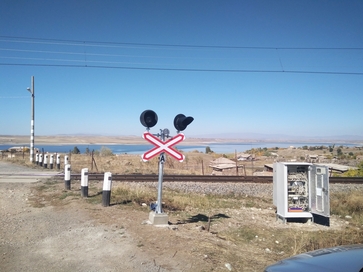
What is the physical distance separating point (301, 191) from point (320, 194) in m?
0.74

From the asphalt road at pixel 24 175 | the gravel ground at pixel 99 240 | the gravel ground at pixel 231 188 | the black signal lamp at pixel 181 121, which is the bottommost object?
the gravel ground at pixel 231 188

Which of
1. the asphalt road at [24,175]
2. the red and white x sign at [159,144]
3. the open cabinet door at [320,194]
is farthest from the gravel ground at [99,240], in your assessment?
the asphalt road at [24,175]

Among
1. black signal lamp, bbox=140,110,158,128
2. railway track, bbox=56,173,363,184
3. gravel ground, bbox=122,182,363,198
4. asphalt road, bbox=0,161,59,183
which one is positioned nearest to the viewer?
black signal lamp, bbox=140,110,158,128

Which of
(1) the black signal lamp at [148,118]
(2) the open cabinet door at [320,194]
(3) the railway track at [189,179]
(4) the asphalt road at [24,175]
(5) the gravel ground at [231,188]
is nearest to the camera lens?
(1) the black signal lamp at [148,118]

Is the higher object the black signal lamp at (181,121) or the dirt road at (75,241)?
the black signal lamp at (181,121)

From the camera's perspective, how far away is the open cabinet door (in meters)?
9.62

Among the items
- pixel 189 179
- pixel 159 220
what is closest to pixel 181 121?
pixel 159 220

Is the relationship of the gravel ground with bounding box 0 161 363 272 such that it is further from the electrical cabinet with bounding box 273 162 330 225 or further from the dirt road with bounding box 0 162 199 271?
the electrical cabinet with bounding box 273 162 330 225

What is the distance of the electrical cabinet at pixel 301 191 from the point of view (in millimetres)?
9781

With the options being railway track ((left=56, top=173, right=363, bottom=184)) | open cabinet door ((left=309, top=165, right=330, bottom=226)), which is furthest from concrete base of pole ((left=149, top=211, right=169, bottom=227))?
railway track ((left=56, top=173, right=363, bottom=184))

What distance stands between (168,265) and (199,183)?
505 inches

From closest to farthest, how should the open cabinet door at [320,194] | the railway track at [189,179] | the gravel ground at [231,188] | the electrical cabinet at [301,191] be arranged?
1. the open cabinet door at [320,194]
2. the electrical cabinet at [301,191]
3. the gravel ground at [231,188]
4. the railway track at [189,179]

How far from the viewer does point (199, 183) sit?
59.3ft

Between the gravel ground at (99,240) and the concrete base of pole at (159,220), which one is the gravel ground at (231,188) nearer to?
the gravel ground at (99,240)
